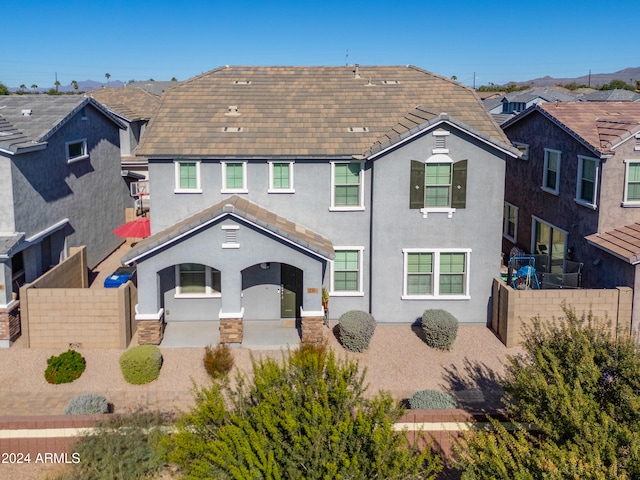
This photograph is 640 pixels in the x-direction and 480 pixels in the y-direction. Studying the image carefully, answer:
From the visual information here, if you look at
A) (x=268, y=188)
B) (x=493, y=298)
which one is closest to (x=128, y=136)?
(x=268, y=188)

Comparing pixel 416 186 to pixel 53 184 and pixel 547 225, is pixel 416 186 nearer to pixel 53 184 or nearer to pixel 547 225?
pixel 547 225

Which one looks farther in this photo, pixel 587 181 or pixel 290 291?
pixel 587 181

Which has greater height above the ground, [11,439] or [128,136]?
[128,136]

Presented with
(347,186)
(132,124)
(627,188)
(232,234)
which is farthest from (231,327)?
(132,124)

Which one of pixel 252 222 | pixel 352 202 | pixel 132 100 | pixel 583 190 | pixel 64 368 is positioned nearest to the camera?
pixel 64 368

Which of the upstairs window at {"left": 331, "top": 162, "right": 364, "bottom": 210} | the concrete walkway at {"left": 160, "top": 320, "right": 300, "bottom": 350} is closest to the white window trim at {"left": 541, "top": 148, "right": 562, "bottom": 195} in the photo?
the upstairs window at {"left": 331, "top": 162, "right": 364, "bottom": 210}

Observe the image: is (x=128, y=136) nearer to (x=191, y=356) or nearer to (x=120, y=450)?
(x=191, y=356)

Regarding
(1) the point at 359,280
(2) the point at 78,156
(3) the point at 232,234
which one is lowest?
(1) the point at 359,280
